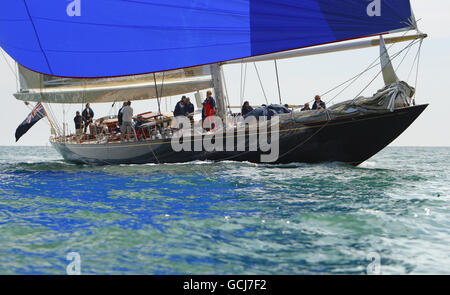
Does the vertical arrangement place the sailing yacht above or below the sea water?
above

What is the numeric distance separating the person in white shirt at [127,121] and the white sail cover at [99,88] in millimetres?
2244

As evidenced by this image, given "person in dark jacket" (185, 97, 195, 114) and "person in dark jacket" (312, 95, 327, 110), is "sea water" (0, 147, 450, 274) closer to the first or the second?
"person in dark jacket" (312, 95, 327, 110)

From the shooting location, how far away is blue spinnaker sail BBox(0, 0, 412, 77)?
11680 millimetres

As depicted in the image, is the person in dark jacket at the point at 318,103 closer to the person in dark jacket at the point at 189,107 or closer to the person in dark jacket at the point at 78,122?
the person in dark jacket at the point at 189,107

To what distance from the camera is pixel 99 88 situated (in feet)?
60.1

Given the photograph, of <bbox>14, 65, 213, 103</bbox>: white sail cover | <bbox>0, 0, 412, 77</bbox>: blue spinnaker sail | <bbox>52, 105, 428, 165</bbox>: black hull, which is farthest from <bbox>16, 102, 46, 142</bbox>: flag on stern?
<bbox>52, 105, 428, 165</bbox>: black hull

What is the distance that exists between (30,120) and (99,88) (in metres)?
6.34

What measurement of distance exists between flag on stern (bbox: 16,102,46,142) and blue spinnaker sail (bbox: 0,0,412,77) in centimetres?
585

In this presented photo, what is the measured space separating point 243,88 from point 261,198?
8.06m

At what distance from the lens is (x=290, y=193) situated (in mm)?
8758

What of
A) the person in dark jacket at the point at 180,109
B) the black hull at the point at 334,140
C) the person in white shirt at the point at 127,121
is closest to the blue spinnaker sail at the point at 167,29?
the person in white shirt at the point at 127,121

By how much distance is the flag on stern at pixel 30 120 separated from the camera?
2234 cm

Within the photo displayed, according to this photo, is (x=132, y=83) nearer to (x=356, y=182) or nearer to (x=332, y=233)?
(x=356, y=182)
